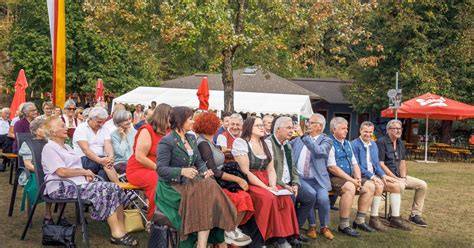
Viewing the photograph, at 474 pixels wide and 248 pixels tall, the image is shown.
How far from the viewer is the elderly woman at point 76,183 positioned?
5980 millimetres

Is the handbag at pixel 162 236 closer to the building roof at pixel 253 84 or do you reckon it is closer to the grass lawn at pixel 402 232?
the grass lawn at pixel 402 232

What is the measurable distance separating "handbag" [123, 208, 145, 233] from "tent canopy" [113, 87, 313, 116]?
1476 cm

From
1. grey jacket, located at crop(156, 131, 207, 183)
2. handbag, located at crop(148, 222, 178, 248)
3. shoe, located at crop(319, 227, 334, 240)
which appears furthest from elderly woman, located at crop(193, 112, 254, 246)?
shoe, located at crop(319, 227, 334, 240)

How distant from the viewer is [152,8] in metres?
16.0

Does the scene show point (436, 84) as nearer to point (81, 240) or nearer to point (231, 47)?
point (231, 47)

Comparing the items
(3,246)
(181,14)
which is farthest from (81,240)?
(181,14)

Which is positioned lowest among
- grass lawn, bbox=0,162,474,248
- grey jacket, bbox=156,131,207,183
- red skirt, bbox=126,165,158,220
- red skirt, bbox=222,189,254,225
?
grass lawn, bbox=0,162,474,248

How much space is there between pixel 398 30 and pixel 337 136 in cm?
2074

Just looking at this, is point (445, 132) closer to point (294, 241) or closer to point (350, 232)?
point (350, 232)

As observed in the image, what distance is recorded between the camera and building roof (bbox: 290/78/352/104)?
32.9 metres

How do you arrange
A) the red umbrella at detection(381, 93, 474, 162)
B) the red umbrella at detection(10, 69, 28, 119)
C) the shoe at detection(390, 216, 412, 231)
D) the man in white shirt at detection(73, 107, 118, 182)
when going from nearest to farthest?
the man in white shirt at detection(73, 107, 118, 182) → the shoe at detection(390, 216, 412, 231) → the red umbrella at detection(10, 69, 28, 119) → the red umbrella at detection(381, 93, 474, 162)

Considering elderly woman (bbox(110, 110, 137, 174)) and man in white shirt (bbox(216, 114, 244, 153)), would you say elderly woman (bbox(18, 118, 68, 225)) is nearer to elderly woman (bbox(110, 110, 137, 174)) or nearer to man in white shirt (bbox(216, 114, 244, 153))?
elderly woman (bbox(110, 110, 137, 174))

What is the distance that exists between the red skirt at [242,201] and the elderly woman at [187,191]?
0.39m

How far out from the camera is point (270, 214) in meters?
6.13
